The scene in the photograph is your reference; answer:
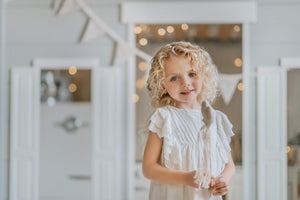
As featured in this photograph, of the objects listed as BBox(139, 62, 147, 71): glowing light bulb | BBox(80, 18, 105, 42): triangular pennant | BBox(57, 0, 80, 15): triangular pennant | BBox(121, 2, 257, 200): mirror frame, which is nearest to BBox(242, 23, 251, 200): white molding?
BBox(121, 2, 257, 200): mirror frame

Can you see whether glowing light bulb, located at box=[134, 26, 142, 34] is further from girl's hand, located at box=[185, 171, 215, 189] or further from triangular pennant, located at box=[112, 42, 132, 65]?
girl's hand, located at box=[185, 171, 215, 189]

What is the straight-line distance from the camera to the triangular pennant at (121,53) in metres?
2.32

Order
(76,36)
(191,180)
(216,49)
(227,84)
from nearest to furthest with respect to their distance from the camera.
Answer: (191,180) → (227,84) → (216,49) → (76,36)

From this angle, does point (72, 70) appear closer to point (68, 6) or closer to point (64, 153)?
point (68, 6)

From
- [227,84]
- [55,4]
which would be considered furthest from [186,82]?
[55,4]

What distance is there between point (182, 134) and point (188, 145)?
1.1 inches

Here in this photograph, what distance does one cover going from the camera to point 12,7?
8.00 feet

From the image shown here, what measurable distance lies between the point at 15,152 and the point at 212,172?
1975mm

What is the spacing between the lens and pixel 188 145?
2.48ft

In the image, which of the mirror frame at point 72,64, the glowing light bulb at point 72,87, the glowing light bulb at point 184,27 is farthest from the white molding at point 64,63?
the glowing light bulb at point 184,27

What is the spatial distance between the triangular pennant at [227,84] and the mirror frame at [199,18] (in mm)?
96

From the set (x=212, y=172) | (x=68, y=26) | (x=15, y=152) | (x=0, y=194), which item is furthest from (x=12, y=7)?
(x=212, y=172)

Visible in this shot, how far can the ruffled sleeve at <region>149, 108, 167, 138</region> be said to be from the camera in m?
0.76

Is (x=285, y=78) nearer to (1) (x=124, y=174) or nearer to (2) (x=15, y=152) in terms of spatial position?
(1) (x=124, y=174)
